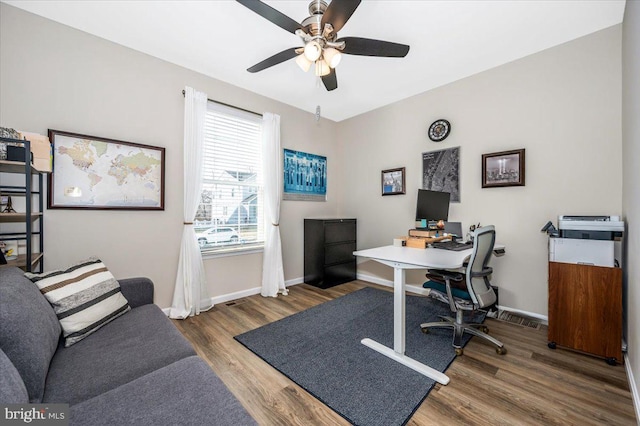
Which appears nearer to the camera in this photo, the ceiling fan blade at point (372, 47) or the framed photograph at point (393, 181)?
the ceiling fan blade at point (372, 47)

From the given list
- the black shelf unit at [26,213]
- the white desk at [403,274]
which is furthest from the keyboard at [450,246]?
the black shelf unit at [26,213]

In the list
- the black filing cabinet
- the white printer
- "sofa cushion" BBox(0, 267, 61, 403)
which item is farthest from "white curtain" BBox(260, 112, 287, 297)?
the white printer

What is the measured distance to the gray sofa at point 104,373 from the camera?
909 mm

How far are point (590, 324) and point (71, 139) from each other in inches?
187

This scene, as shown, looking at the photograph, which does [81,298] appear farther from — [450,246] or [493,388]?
[450,246]

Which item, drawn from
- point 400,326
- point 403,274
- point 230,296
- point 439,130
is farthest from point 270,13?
point 230,296

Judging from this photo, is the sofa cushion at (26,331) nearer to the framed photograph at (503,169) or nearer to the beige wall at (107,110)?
the beige wall at (107,110)

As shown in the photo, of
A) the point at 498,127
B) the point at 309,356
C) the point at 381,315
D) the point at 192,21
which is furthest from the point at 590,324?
the point at 192,21

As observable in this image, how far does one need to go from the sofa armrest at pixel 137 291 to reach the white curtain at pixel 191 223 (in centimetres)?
84

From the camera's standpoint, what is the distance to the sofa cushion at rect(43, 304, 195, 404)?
111 centimetres

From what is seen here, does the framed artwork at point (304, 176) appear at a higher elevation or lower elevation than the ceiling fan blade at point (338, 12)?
lower

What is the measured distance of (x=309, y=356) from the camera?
2121mm

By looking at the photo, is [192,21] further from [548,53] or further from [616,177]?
[616,177]

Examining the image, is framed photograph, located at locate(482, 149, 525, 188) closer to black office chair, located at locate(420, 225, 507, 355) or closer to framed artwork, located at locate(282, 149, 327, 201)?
black office chair, located at locate(420, 225, 507, 355)
